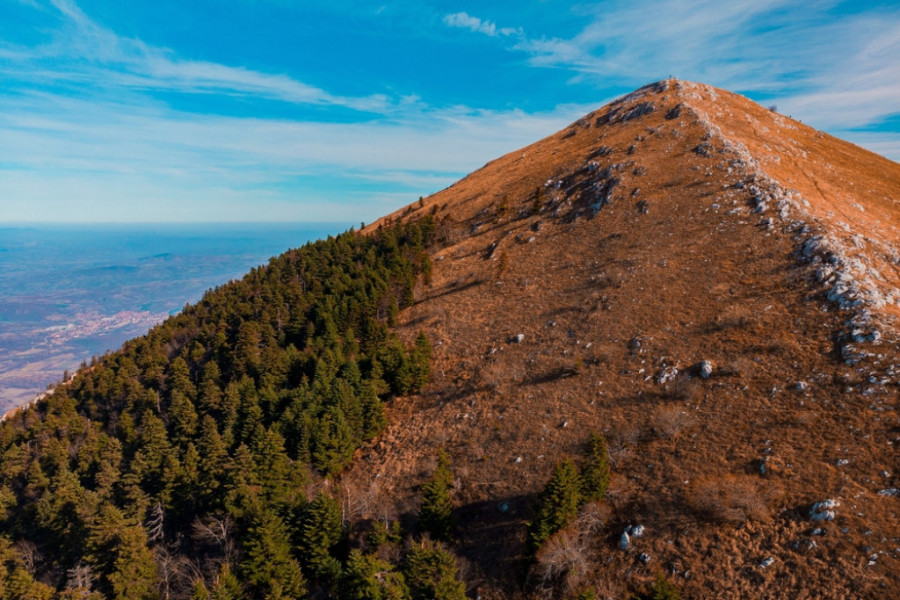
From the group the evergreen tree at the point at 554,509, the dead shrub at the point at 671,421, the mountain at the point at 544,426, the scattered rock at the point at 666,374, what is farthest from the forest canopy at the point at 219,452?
the scattered rock at the point at 666,374

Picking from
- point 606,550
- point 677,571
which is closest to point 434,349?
point 606,550

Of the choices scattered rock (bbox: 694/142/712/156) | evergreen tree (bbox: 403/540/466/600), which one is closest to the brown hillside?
scattered rock (bbox: 694/142/712/156)

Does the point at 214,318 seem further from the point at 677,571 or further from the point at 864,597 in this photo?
the point at 864,597

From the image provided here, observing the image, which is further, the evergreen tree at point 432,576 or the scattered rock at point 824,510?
the evergreen tree at point 432,576

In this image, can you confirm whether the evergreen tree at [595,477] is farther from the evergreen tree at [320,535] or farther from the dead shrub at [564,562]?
the evergreen tree at [320,535]

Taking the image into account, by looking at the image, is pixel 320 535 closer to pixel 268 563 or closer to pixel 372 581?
pixel 268 563

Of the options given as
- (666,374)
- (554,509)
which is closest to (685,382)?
(666,374)
